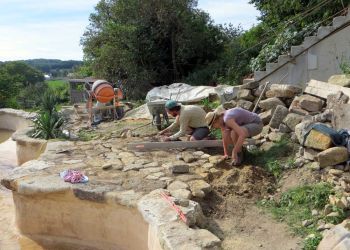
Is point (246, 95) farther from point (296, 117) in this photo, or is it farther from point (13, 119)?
point (13, 119)

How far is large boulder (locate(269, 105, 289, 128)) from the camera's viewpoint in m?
6.77

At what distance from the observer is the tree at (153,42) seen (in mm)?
16719

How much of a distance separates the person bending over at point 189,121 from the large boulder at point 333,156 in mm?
2364

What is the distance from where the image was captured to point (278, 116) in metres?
6.79

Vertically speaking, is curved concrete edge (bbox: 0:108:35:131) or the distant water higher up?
curved concrete edge (bbox: 0:108:35:131)

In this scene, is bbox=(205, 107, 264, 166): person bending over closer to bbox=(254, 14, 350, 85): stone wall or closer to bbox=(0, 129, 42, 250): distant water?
bbox=(0, 129, 42, 250): distant water

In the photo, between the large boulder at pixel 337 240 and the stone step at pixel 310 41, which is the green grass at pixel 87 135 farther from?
the large boulder at pixel 337 240

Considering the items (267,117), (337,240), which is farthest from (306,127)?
(337,240)

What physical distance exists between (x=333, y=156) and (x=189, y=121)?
263cm

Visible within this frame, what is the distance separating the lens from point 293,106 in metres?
6.93

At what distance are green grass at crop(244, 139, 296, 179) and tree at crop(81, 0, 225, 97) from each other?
11.3 metres

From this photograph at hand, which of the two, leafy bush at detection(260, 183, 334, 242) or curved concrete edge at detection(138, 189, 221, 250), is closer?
curved concrete edge at detection(138, 189, 221, 250)

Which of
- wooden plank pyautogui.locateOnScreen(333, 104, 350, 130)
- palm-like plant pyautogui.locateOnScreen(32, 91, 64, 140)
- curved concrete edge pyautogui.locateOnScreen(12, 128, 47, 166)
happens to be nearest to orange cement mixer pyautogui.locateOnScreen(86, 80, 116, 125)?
palm-like plant pyautogui.locateOnScreen(32, 91, 64, 140)

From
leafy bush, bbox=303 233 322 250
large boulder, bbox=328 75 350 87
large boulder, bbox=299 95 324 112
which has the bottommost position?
leafy bush, bbox=303 233 322 250
